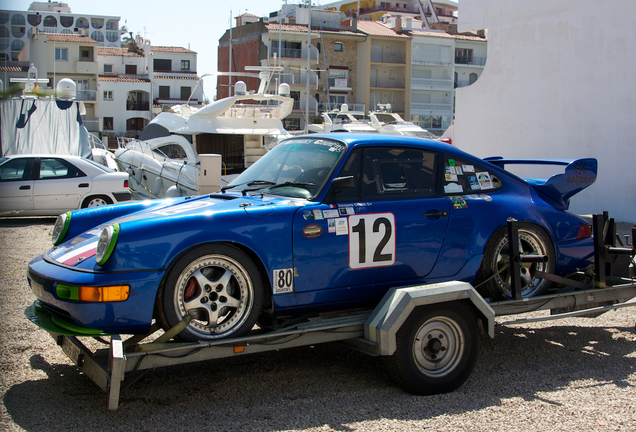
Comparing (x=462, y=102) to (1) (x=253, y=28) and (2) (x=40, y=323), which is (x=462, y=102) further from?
(1) (x=253, y=28)

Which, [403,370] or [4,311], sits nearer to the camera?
[403,370]

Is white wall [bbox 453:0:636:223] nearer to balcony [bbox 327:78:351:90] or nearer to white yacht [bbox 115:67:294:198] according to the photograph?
white yacht [bbox 115:67:294:198]

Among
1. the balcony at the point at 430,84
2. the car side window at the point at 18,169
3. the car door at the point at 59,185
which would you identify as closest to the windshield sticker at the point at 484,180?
the car door at the point at 59,185

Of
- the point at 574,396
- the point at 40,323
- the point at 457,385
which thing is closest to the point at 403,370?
the point at 457,385

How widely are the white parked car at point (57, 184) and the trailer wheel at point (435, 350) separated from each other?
412 inches

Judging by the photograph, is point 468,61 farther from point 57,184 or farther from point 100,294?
point 100,294

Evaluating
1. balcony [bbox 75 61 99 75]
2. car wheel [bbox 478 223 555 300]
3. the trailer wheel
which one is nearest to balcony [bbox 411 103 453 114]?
balcony [bbox 75 61 99 75]

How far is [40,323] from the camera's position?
12.4ft

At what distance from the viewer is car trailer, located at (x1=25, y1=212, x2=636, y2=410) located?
12.0ft

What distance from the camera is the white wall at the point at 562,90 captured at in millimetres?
13961

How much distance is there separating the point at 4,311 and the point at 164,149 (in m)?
13.1

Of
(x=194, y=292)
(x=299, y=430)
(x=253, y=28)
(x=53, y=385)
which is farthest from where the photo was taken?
(x=253, y=28)

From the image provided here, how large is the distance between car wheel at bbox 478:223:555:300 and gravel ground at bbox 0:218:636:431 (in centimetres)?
58

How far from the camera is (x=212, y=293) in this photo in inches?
154
